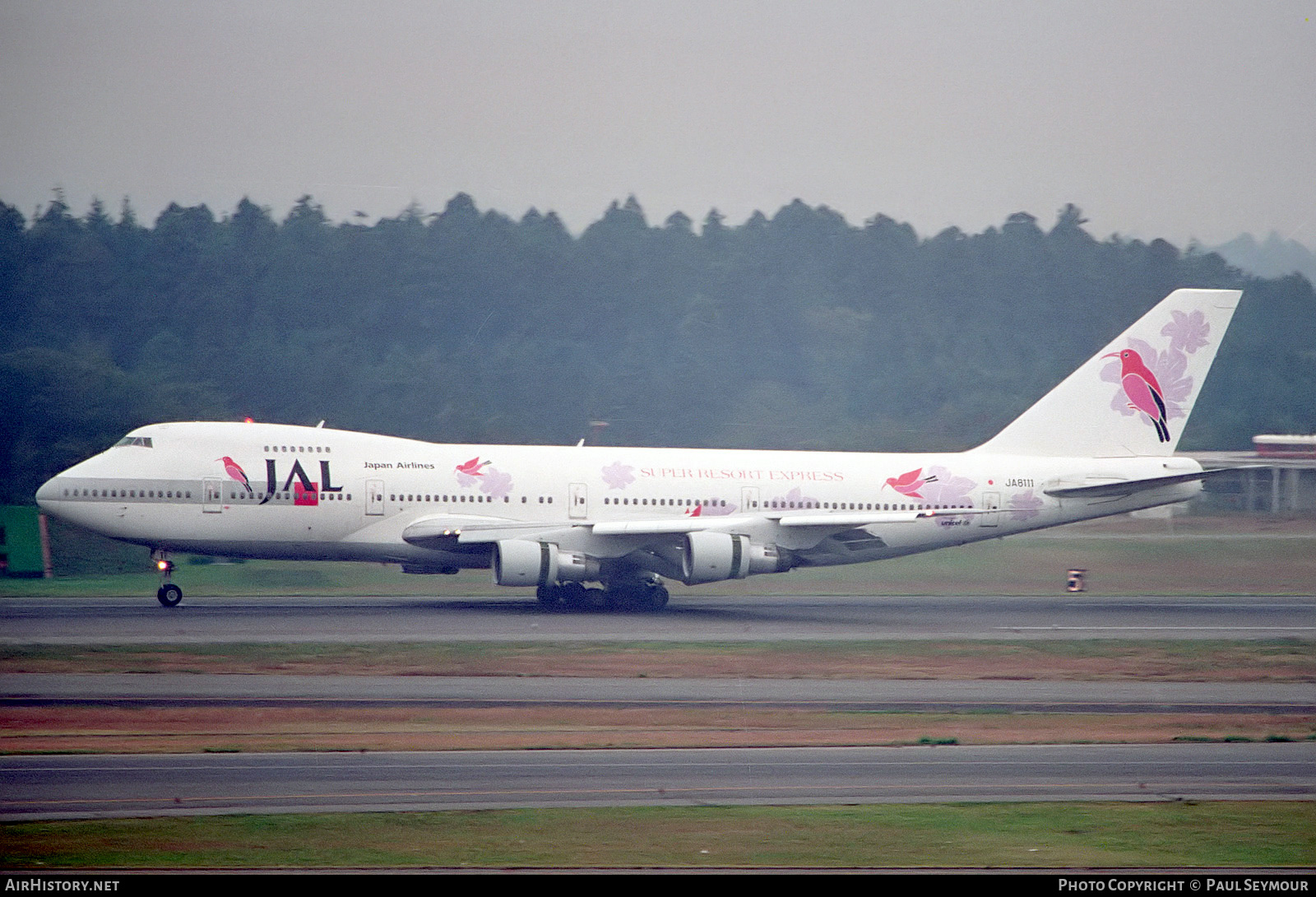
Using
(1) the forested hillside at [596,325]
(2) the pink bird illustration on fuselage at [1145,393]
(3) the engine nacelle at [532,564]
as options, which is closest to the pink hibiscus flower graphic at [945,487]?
(2) the pink bird illustration on fuselage at [1145,393]

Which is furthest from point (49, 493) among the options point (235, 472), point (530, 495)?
point (530, 495)

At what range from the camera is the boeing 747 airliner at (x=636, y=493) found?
104 feet

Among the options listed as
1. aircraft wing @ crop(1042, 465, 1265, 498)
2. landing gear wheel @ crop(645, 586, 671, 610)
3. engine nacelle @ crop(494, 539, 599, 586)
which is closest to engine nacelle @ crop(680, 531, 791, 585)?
landing gear wheel @ crop(645, 586, 671, 610)

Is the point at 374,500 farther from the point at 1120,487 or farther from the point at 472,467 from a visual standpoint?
the point at 1120,487

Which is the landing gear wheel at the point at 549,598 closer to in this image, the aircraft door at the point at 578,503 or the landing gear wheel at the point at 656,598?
the aircraft door at the point at 578,503

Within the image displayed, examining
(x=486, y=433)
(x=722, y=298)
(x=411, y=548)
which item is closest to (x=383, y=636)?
(x=411, y=548)

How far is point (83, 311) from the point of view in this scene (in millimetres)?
69438

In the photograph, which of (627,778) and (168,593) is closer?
(627,778)

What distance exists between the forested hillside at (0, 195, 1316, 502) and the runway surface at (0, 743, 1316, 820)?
39866mm

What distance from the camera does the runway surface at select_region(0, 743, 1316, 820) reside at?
14.6m

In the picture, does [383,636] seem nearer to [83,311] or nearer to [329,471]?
[329,471]

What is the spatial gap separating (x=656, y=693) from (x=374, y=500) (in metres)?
12.5

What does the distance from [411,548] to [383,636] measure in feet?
17.4

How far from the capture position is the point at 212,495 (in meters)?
31.4
